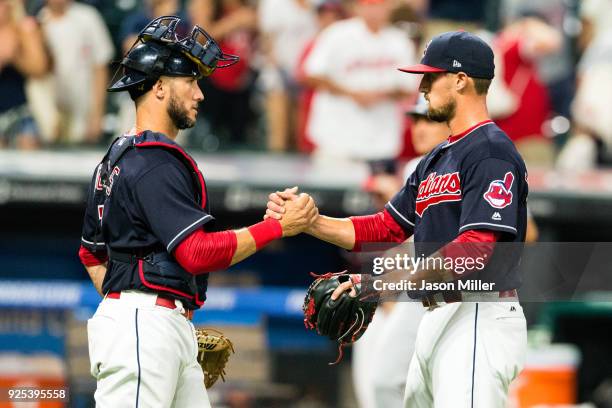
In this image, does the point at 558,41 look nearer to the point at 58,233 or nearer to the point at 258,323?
the point at 258,323

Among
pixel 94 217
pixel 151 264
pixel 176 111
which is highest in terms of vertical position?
pixel 176 111

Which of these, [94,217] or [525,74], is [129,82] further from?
[525,74]

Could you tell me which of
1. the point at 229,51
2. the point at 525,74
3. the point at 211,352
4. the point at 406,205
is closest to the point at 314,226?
the point at 406,205

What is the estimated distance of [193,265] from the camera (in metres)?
4.35

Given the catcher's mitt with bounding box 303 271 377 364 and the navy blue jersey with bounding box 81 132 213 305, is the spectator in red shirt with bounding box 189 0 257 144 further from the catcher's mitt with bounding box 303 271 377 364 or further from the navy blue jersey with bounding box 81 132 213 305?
the navy blue jersey with bounding box 81 132 213 305

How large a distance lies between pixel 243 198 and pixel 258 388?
1364 millimetres

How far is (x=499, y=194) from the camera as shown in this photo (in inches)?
172

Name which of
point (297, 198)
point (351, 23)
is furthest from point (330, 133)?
point (297, 198)

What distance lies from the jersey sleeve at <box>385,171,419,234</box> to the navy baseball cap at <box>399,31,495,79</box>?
0.49 metres

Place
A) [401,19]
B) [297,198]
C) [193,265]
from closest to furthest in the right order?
[193,265] → [297,198] → [401,19]

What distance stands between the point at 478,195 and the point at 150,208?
1.11 metres

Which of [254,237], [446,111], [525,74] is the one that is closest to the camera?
[254,237]

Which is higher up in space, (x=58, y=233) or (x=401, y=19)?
(x=401, y=19)

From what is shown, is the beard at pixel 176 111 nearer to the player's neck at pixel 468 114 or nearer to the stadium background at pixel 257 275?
the player's neck at pixel 468 114
